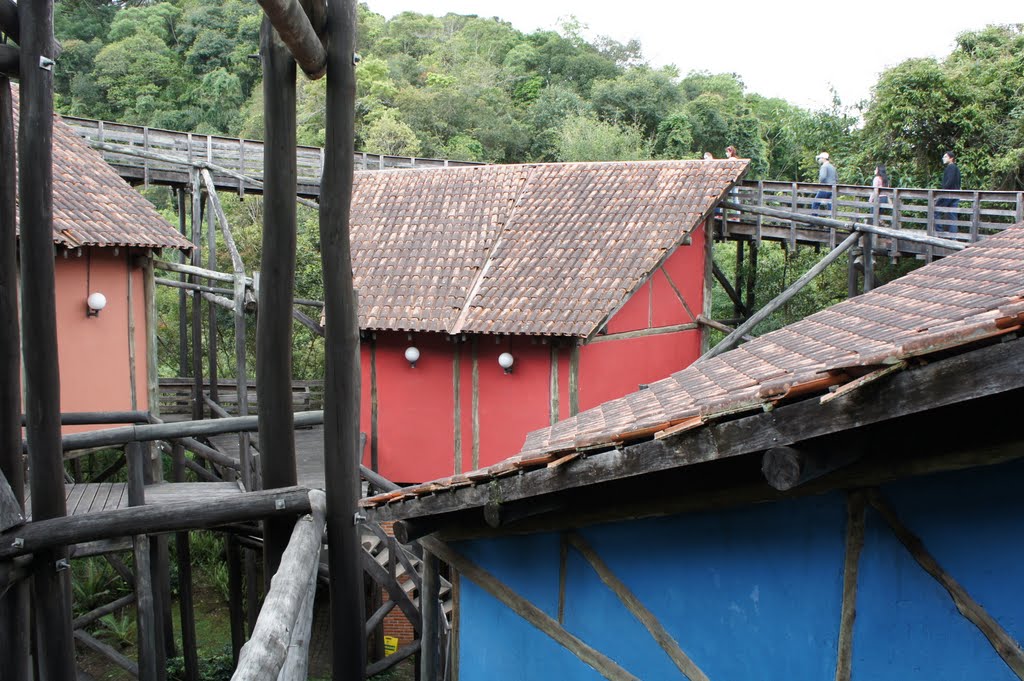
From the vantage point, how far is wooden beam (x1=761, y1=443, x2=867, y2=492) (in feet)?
9.81

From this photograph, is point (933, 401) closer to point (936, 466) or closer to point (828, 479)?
point (936, 466)

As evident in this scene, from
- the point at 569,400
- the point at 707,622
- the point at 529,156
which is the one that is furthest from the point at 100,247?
the point at 529,156

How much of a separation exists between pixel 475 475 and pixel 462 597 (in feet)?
4.09

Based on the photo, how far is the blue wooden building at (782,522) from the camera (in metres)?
2.91

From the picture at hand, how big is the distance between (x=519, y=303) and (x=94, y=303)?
17.3ft

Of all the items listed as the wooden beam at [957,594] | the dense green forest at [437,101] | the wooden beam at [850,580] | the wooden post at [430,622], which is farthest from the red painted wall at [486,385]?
the dense green forest at [437,101]

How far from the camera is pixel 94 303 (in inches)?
422

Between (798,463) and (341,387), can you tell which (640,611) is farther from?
(341,387)

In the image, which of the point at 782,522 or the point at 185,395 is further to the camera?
the point at 185,395

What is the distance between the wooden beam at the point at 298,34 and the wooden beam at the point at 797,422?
1874 millimetres

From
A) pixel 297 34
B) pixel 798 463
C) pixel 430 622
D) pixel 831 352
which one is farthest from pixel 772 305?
pixel 297 34

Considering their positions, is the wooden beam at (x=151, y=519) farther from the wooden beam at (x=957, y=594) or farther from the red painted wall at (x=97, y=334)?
the red painted wall at (x=97, y=334)

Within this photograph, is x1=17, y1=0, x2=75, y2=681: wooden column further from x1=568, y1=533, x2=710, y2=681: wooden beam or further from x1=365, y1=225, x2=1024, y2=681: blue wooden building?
x1=568, y1=533, x2=710, y2=681: wooden beam

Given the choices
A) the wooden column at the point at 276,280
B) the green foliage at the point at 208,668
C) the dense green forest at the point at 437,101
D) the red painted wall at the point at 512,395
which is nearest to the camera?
the wooden column at the point at 276,280
